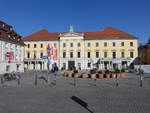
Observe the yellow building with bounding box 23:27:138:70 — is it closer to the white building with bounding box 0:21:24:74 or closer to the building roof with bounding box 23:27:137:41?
the building roof with bounding box 23:27:137:41

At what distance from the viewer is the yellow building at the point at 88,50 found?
5503 cm

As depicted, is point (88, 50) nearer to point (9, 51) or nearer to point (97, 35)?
point (97, 35)

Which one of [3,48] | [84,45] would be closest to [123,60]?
[84,45]

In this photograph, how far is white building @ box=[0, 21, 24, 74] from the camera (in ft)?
119

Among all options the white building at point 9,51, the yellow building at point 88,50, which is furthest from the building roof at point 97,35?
the white building at point 9,51

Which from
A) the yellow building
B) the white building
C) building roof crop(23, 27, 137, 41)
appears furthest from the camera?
building roof crop(23, 27, 137, 41)

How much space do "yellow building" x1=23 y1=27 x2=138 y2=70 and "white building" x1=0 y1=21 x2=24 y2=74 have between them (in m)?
12.3

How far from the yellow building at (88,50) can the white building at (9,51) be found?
12.3m

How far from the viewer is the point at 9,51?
Result: 129ft

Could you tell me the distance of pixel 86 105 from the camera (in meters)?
7.62

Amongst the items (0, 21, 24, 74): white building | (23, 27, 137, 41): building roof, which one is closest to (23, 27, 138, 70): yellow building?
(23, 27, 137, 41): building roof

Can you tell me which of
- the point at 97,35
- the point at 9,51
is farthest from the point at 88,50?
the point at 9,51

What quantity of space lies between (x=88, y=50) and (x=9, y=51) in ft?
91.1

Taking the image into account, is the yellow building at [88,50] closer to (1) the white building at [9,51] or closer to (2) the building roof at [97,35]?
(2) the building roof at [97,35]
